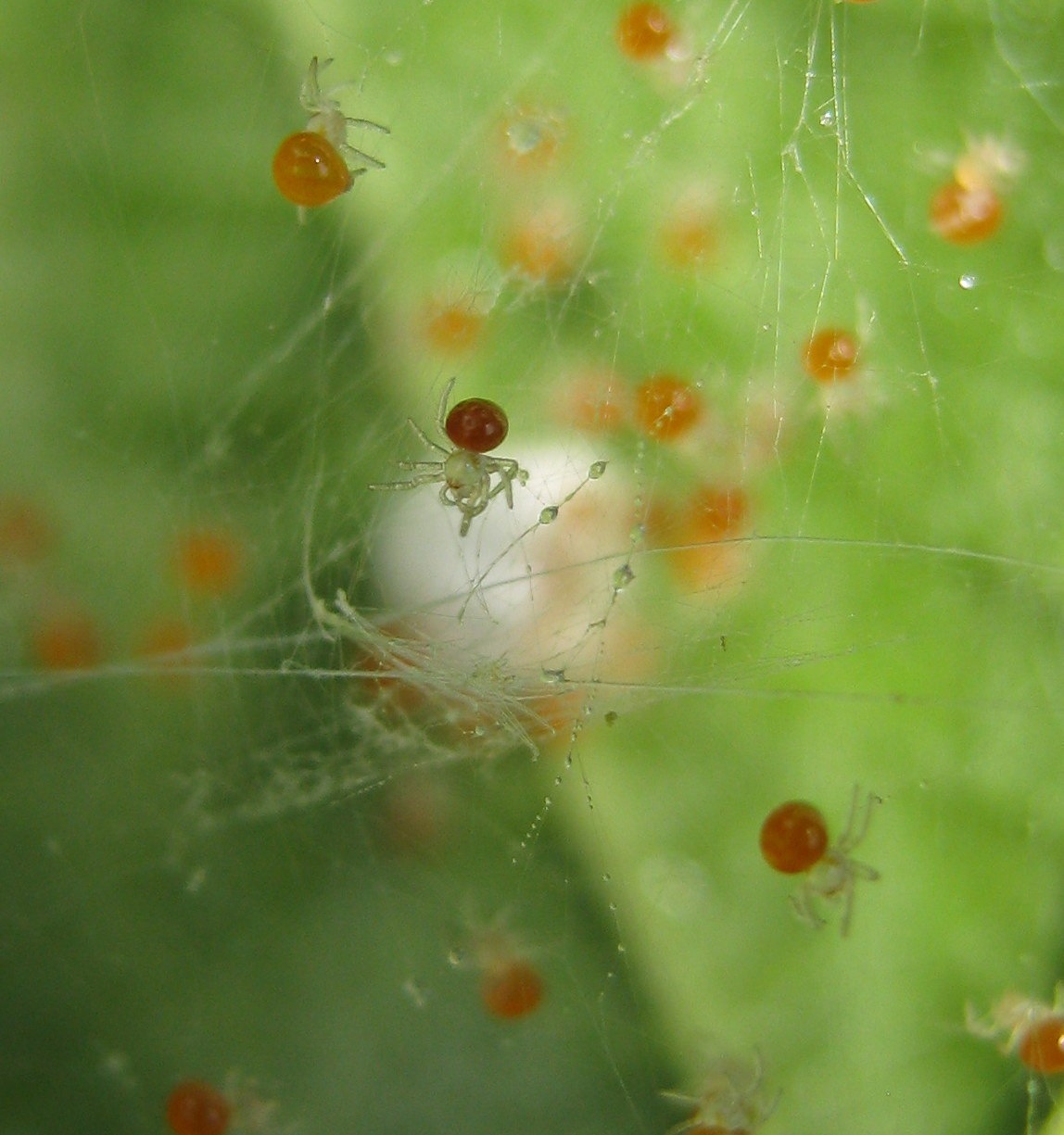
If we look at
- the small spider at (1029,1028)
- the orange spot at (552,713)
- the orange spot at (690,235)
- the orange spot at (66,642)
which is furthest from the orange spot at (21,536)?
the small spider at (1029,1028)

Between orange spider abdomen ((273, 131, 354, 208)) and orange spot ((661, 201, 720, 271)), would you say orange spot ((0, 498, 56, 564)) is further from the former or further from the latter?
orange spot ((661, 201, 720, 271))

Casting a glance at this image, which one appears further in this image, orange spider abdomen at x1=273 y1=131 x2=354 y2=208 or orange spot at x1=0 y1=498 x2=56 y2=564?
orange spot at x1=0 y1=498 x2=56 y2=564

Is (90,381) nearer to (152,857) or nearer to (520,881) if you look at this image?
(152,857)

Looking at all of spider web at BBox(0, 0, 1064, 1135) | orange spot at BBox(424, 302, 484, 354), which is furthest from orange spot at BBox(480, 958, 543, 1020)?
orange spot at BBox(424, 302, 484, 354)

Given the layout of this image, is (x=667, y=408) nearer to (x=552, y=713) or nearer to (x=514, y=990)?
(x=552, y=713)

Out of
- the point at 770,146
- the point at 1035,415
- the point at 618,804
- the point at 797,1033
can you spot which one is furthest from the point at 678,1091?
the point at 770,146

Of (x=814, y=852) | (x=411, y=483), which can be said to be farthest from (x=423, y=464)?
(x=814, y=852)
